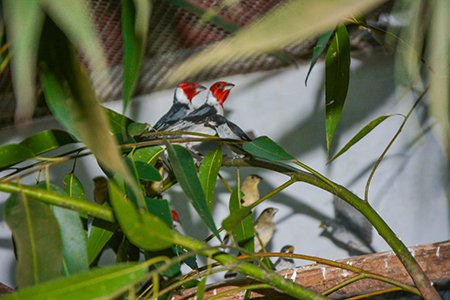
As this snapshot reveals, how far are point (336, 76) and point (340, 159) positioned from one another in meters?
0.99

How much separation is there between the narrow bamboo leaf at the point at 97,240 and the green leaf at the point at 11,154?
12 centimetres

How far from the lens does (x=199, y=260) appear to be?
1712 mm

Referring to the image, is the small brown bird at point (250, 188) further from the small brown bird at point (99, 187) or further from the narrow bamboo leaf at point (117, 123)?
the narrow bamboo leaf at point (117, 123)

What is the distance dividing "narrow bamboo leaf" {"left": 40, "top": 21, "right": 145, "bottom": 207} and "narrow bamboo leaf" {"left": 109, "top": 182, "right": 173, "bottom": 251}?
0.07 metres

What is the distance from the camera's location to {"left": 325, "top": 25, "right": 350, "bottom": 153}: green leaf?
0.80 metres

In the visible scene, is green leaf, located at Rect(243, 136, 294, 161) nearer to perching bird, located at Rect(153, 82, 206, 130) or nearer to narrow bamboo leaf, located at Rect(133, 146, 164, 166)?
narrow bamboo leaf, located at Rect(133, 146, 164, 166)

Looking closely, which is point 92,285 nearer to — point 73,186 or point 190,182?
point 190,182

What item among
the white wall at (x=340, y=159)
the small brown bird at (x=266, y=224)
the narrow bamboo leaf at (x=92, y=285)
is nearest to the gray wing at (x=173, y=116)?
the white wall at (x=340, y=159)

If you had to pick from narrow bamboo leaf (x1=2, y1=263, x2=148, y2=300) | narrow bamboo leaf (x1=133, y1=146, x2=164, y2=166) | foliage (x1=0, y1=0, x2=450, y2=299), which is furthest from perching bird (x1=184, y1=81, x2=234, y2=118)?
narrow bamboo leaf (x1=2, y1=263, x2=148, y2=300)

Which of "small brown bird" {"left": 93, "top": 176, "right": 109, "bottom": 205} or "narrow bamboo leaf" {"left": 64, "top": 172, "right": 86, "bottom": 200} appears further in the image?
"small brown bird" {"left": 93, "top": 176, "right": 109, "bottom": 205}

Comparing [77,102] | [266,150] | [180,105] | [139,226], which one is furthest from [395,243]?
[180,105]

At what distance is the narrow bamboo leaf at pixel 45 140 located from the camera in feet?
2.46

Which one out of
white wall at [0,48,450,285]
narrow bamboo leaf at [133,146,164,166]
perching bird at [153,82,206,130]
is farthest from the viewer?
white wall at [0,48,450,285]

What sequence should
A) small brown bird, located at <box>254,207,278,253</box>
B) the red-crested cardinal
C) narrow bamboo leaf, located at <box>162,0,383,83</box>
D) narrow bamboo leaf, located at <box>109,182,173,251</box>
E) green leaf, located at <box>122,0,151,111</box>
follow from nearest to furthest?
narrow bamboo leaf, located at <box>162,0,383,83</box> → green leaf, located at <box>122,0,151,111</box> → narrow bamboo leaf, located at <box>109,182,173,251</box> → the red-crested cardinal → small brown bird, located at <box>254,207,278,253</box>
